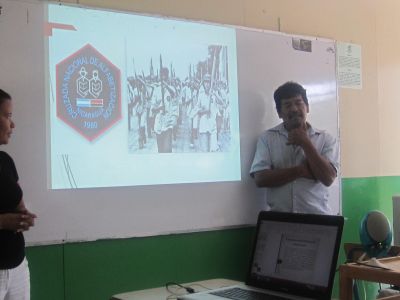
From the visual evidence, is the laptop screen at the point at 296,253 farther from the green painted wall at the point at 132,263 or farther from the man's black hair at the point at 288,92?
the man's black hair at the point at 288,92

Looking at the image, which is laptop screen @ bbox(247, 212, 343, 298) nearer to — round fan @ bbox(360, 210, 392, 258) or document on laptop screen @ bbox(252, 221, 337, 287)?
document on laptop screen @ bbox(252, 221, 337, 287)

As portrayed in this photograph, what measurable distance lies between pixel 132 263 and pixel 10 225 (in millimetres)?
920

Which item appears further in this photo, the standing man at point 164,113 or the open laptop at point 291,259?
the standing man at point 164,113

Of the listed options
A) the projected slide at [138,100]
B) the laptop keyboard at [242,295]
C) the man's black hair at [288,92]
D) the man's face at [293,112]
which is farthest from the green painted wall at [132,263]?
the laptop keyboard at [242,295]

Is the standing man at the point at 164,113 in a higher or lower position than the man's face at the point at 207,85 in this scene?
lower

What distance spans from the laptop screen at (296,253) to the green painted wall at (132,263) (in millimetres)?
980

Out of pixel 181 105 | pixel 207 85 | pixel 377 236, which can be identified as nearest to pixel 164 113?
pixel 181 105

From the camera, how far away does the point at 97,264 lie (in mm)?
2814

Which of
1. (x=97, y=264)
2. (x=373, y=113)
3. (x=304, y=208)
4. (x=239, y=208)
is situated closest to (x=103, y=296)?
(x=97, y=264)

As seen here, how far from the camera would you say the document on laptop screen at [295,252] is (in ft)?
6.13

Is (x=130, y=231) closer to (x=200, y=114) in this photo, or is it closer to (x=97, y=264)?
(x=97, y=264)

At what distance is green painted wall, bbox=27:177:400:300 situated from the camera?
2.69 m

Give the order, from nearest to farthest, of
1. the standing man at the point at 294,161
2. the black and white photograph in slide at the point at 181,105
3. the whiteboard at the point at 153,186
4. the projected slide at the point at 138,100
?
1. the whiteboard at the point at 153,186
2. the projected slide at the point at 138,100
3. the black and white photograph in slide at the point at 181,105
4. the standing man at the point at 294,161

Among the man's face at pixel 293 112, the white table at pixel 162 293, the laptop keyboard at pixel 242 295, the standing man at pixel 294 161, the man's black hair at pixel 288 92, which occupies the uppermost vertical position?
the man's black hair at pixel 288 92
